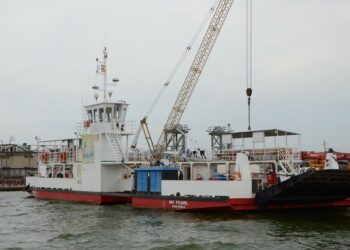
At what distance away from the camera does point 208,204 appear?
27.3 metres

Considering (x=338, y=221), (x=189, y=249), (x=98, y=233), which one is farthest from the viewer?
(x=338, y=221)

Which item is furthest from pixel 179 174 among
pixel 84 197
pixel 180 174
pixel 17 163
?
pixel 17 163

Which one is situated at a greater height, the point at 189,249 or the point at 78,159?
the point at 78,159

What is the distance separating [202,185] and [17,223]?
33.7ft

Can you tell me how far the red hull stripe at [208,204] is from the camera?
26.6 meters

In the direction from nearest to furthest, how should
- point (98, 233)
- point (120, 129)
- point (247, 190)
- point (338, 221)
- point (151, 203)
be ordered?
point (98, 233)
point (338, 221)
point (247, 190)
point (151, 203)
point (120, 129)

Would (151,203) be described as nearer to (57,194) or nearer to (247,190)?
(247,190)

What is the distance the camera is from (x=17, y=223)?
85.6 feet

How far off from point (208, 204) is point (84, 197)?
1185cm

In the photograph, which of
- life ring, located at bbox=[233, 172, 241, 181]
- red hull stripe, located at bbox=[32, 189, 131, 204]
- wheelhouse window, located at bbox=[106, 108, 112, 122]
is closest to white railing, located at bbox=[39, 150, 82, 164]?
red hull stripe, located at bbox=[32, 189, 131, 204]

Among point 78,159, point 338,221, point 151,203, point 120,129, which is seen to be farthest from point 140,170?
point 338,221

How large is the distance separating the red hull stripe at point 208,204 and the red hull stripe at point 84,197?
277 centimetres

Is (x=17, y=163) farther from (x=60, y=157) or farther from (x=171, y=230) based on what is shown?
(x=171, y=230)

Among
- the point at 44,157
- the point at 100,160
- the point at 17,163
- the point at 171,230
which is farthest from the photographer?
the point at 17,163
